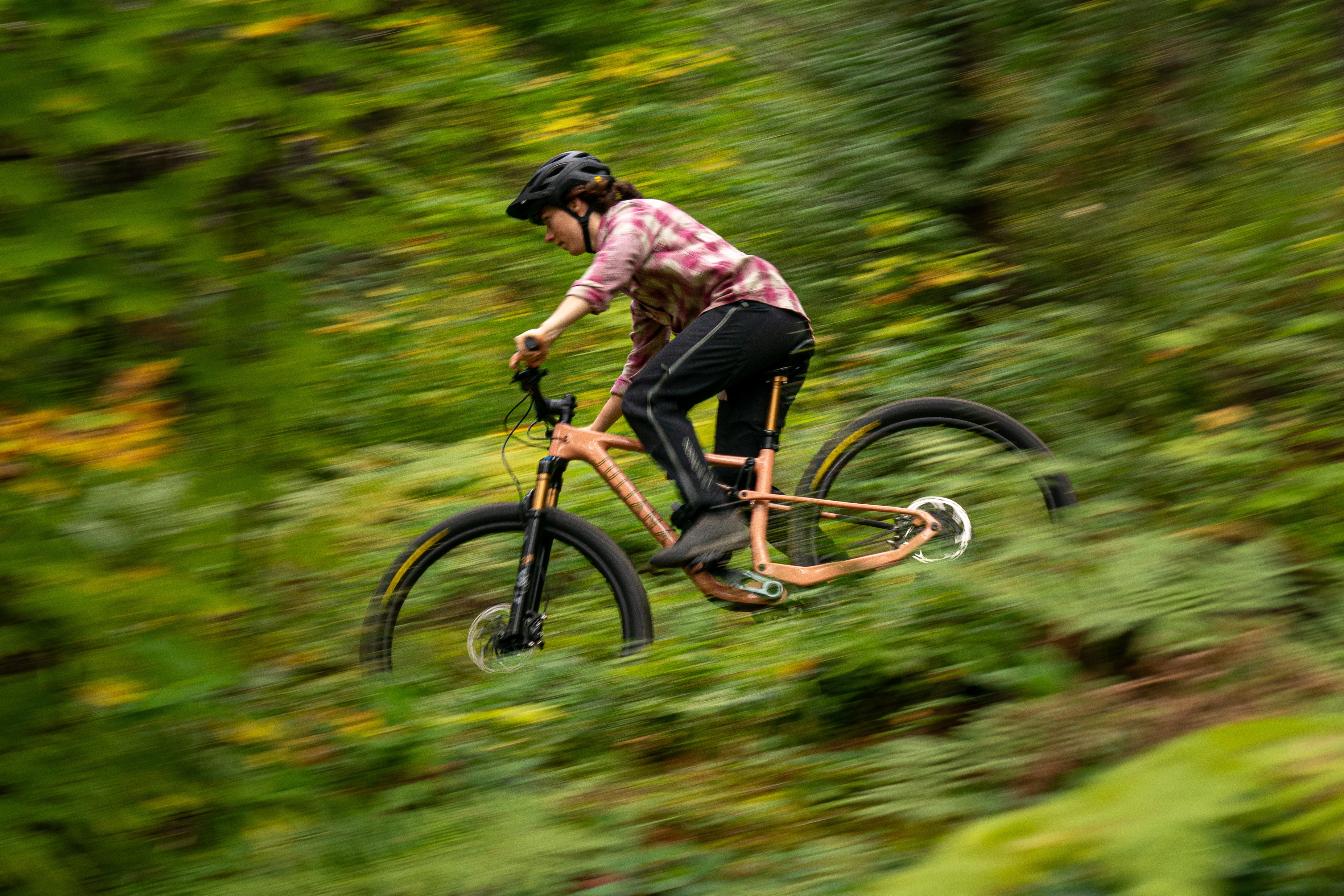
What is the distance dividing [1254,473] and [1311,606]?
99 cm

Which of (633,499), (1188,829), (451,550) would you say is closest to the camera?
(1188,829)

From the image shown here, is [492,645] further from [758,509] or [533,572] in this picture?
[758,509]

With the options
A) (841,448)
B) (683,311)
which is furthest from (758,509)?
(683,311)

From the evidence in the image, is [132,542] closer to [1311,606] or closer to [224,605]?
[224,605]

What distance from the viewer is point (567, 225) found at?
4.40 meters

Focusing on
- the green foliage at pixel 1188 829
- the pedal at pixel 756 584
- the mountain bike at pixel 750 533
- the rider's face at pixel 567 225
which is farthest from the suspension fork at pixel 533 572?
the green foliage at pixel 1188 829

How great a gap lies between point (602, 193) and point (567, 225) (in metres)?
0.19

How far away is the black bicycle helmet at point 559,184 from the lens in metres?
4.30

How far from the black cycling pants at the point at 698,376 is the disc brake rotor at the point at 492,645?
2.90 ft

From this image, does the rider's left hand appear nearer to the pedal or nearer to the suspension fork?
the suspension fork

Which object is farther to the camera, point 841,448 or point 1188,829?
point 841,448

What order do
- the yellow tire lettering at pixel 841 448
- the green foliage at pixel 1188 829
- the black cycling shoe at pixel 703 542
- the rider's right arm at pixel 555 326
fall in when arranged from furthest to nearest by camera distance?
1. the yellow tire lettering at pixel 841 448
2. the black cycling shoe at pixel 703 542
3. the rider's right arm at pixel 555 326
4. the green foliage at pixel 1188 829

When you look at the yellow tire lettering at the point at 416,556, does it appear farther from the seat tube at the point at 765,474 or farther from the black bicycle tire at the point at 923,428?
the black bicycle tire at the point at 923,428

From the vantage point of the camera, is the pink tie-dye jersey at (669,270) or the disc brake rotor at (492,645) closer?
the pink tie-dye jersey at (669,270)
